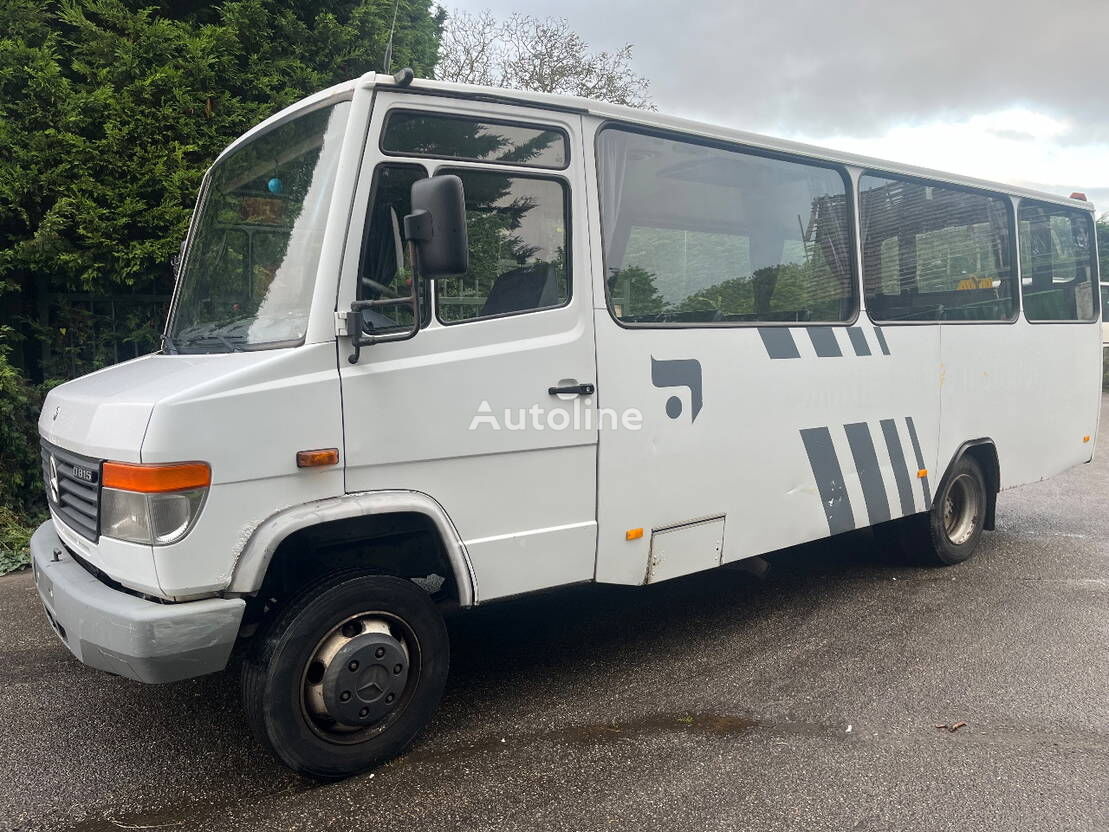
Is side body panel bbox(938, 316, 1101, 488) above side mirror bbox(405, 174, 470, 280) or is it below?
below

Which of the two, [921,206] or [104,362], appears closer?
[921,206]

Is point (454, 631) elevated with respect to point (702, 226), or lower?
lower

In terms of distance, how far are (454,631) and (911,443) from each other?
3205mm

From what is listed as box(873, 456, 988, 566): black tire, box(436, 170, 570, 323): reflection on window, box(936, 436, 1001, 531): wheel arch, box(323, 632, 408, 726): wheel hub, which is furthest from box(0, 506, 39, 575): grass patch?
box(936, 436, 1001, 531): wheel arch

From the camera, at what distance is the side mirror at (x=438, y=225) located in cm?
320

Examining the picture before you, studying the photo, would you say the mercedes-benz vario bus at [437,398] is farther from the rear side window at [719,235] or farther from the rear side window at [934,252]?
the rear side window at [934,252]

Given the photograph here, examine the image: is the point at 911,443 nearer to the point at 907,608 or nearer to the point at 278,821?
the point at 907,608

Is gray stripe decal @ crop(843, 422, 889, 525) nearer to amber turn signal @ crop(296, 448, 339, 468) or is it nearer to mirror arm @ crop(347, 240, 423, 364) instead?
mirror arm @ crop(347, 240, 423, 364)

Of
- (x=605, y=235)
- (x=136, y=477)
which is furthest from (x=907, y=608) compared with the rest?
(x=136, y=477)

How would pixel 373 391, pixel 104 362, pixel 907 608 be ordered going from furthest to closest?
1. pixel 104 362
2. pixel 907 608
3. pixel 373 391

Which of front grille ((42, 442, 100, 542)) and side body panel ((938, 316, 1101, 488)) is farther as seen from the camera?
side body panel ((938, 316, 1101, 488))

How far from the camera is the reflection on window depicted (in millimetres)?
3643

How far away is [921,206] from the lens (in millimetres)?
6012

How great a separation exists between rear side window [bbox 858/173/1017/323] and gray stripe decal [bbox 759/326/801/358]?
2.83 ft
